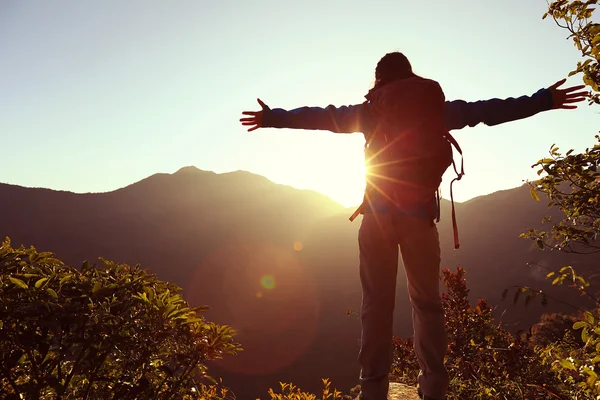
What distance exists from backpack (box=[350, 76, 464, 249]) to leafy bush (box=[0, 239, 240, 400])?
5.44 ft

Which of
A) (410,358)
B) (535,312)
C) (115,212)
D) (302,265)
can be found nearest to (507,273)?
(535,312)

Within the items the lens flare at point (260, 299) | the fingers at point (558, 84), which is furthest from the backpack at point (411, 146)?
the lens flare at point (260, 299)

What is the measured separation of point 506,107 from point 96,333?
3421 mm

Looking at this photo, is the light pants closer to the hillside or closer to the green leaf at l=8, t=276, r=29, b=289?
the green leaf at l=8, t=276, r=29, b=289

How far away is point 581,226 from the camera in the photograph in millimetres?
3943

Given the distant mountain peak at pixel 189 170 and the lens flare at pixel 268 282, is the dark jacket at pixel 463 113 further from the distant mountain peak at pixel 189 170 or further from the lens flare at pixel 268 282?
the distant mountain peak at pixel 189 170

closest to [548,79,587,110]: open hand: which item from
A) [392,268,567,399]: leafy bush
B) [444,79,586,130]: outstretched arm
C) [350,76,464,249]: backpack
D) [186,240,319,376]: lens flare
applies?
[444,79,586,130]: outstretched arm

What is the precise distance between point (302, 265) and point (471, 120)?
74.9 meters

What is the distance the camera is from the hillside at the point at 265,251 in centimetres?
5250

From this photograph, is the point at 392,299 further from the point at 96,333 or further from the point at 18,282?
the point at 18,282

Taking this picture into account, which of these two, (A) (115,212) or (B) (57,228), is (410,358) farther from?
(A) (115,212)

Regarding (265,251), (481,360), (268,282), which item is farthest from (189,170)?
(481,360)

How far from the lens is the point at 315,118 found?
3236mm

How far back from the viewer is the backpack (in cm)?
272
